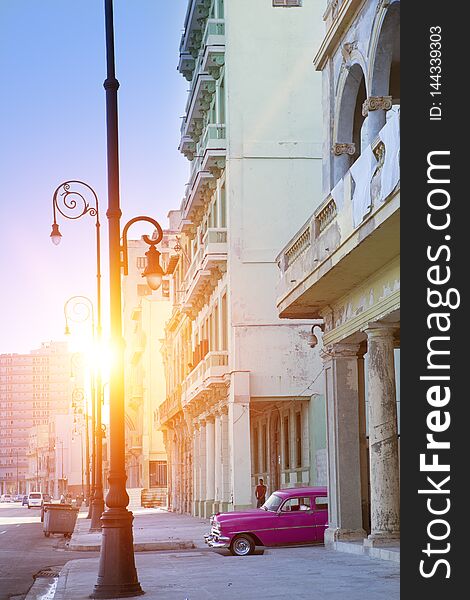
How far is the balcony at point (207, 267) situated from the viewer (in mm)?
40062

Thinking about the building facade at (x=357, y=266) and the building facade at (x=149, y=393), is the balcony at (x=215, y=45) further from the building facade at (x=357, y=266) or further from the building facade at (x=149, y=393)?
the building facade at (x=149, y=393)

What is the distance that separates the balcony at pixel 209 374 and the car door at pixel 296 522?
13.0 meters

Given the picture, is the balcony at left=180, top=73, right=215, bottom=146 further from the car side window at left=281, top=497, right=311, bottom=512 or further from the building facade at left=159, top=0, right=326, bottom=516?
the car side window at left=281, top=497, right=311, bottom=512

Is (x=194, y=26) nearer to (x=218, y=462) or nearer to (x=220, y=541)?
(x=218, y=462)

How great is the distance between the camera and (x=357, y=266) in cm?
2086

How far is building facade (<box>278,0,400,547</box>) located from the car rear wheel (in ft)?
5.57

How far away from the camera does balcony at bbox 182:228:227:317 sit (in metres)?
40.1

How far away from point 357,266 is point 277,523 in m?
8.10

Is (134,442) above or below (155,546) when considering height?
above

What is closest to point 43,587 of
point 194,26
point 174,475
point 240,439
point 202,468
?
point 240,439

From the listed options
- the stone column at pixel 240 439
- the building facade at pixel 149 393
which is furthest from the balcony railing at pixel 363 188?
the building facade at pixel 149 393

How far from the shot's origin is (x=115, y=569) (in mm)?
16141

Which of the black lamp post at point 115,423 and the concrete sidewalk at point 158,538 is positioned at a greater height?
the black lamp post at point 115,423

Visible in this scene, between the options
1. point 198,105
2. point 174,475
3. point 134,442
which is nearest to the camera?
point 198,105
